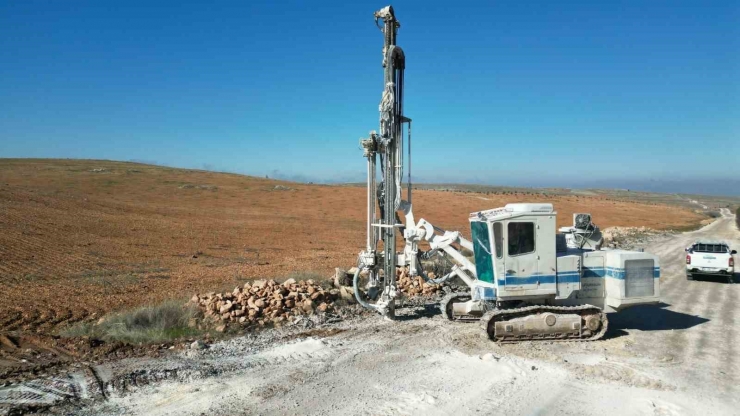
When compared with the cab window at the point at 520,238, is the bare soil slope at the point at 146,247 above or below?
below

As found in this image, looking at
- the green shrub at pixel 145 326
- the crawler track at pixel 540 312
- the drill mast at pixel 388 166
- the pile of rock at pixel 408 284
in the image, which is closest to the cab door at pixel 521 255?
the crawler track at pixel 540 312

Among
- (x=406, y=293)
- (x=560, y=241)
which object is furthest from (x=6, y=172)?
(x=560, y=241)

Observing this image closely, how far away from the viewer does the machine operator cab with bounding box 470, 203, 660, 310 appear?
10.7 meters

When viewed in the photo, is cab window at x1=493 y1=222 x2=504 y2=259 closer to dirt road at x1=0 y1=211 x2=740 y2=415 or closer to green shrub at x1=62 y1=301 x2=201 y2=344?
dirt road at x1=0 y1=211 x2=740 y2=415

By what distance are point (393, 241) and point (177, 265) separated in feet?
42.6

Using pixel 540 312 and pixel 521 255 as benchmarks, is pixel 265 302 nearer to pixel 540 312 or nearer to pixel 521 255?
pixel 521 255

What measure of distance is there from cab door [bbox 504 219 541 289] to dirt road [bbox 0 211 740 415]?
1337 millimetres

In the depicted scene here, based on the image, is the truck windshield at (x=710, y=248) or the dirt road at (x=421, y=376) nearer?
the dirt road at (x=421, y=376)

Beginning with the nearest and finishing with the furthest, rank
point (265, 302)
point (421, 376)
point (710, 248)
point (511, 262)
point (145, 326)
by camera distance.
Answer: point (421, 376), point (511, 262), point (145, 326), point (265, 302), point (710, 248)

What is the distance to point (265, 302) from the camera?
1252cm

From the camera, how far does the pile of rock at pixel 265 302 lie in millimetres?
11930

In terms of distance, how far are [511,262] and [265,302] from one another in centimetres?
606

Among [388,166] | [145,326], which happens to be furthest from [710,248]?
[145,326]

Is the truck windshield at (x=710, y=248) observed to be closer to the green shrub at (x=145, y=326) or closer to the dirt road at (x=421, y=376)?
the dirt road at (x=421, y=376)
